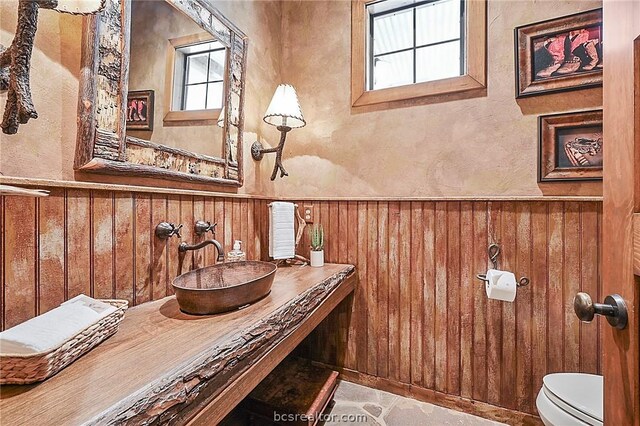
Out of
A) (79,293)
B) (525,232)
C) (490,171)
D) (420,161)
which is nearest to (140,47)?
(79,293)

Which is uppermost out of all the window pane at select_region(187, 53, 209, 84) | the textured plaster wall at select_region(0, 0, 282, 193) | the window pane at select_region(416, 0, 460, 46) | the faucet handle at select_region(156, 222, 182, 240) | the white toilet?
the window pane at select_region(416, 0, 460, 46)

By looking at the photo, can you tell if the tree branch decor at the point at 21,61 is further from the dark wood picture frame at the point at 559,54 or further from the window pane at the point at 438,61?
the dark wood picture frame at the point at 559,54

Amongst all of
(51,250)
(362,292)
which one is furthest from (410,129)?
(51,250)

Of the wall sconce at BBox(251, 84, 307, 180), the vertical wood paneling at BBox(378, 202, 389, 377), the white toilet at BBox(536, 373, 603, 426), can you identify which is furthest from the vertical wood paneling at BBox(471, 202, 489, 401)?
the wall sconce at BBox(251, 84, 307, 180)

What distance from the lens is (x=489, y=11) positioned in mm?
1745

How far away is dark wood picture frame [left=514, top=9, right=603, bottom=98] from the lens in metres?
1.52

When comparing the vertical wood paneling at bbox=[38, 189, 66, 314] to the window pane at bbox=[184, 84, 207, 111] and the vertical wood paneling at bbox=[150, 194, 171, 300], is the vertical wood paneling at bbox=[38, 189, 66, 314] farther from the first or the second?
the window pane at bbox=[184, 84, 207, 111]

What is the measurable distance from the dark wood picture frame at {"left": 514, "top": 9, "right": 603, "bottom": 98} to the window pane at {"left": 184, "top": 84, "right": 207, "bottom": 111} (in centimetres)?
172

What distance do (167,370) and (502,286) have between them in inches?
59.8

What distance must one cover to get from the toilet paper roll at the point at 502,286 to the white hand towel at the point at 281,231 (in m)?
1.17

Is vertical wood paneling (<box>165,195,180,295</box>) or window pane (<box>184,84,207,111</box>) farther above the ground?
window pane (<box>184,84,207,111</box>)

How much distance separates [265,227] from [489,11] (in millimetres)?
1892

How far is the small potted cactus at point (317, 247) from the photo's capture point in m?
2.02

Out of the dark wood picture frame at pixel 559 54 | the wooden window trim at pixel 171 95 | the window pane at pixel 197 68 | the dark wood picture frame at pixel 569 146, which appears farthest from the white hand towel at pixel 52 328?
the dark wood picture frame at pixel 559 54
